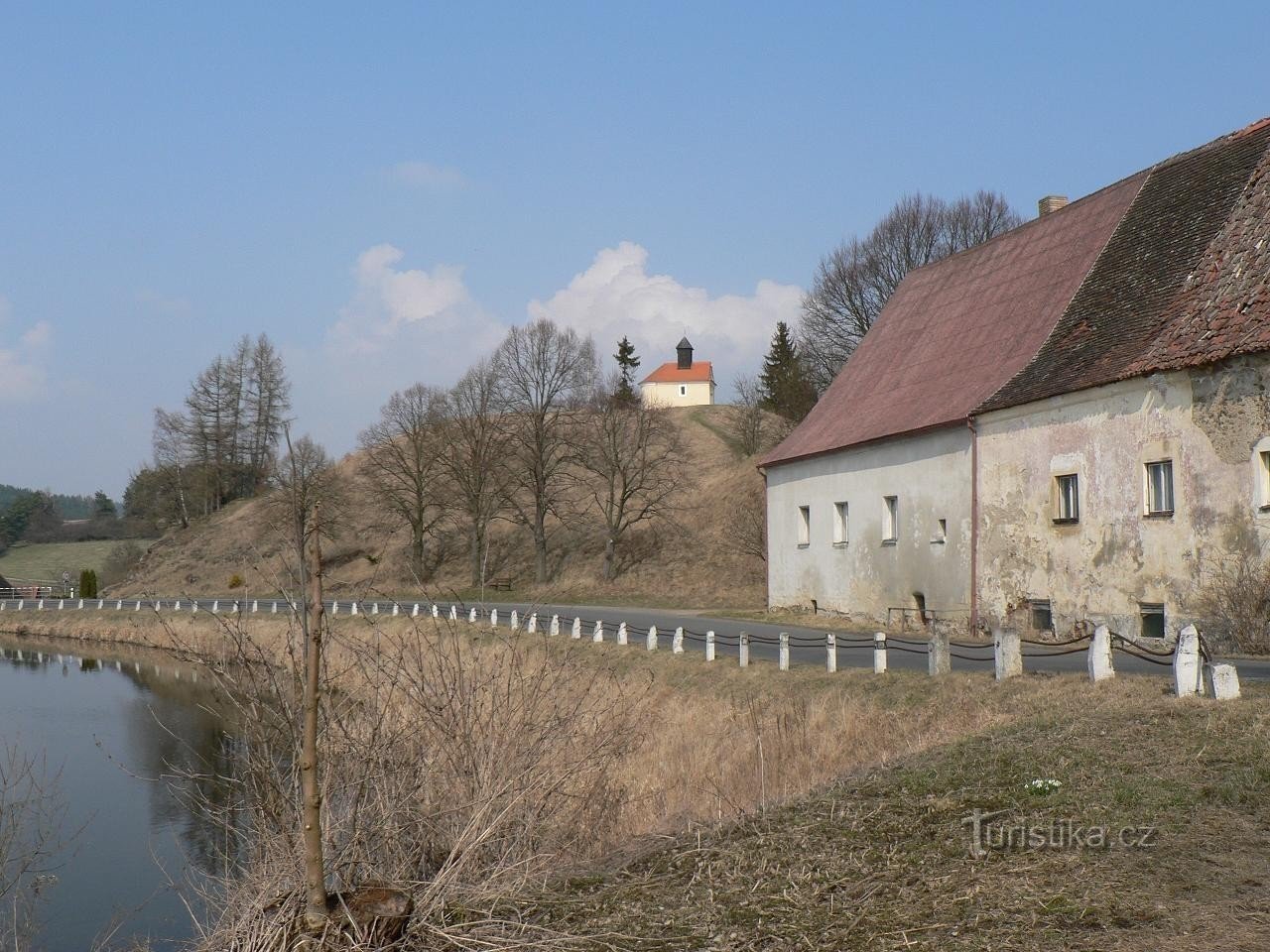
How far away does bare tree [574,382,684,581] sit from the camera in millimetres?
49656

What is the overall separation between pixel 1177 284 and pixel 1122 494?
3692 millimetres

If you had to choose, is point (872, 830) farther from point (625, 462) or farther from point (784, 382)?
point (784, 382)

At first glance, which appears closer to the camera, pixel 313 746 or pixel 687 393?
pixel 313 746

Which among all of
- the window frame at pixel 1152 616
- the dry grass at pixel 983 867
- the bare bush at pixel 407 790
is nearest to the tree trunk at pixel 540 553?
the window frame at pixel 1152 616

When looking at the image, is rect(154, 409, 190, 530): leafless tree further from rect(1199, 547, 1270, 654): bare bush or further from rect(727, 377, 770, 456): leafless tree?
rect(1199, 547, 1270, 654): bare bush

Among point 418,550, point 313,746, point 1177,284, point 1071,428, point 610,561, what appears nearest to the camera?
point 313,746

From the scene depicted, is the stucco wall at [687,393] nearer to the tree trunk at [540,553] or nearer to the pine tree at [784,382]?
Result: the pine tree at [784,382]

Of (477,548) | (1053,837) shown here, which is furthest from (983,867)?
(477,548)

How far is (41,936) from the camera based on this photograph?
11859mm

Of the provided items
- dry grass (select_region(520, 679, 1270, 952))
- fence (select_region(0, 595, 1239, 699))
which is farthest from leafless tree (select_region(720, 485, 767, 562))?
dry grass (select_region(520, 679, 1270, 952))

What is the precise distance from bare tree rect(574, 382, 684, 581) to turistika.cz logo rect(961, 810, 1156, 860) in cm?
4112

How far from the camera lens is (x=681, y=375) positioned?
342ft

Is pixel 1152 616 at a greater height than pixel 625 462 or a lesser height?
lesser

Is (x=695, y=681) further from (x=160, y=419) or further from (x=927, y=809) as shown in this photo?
(x=160, y=419)
